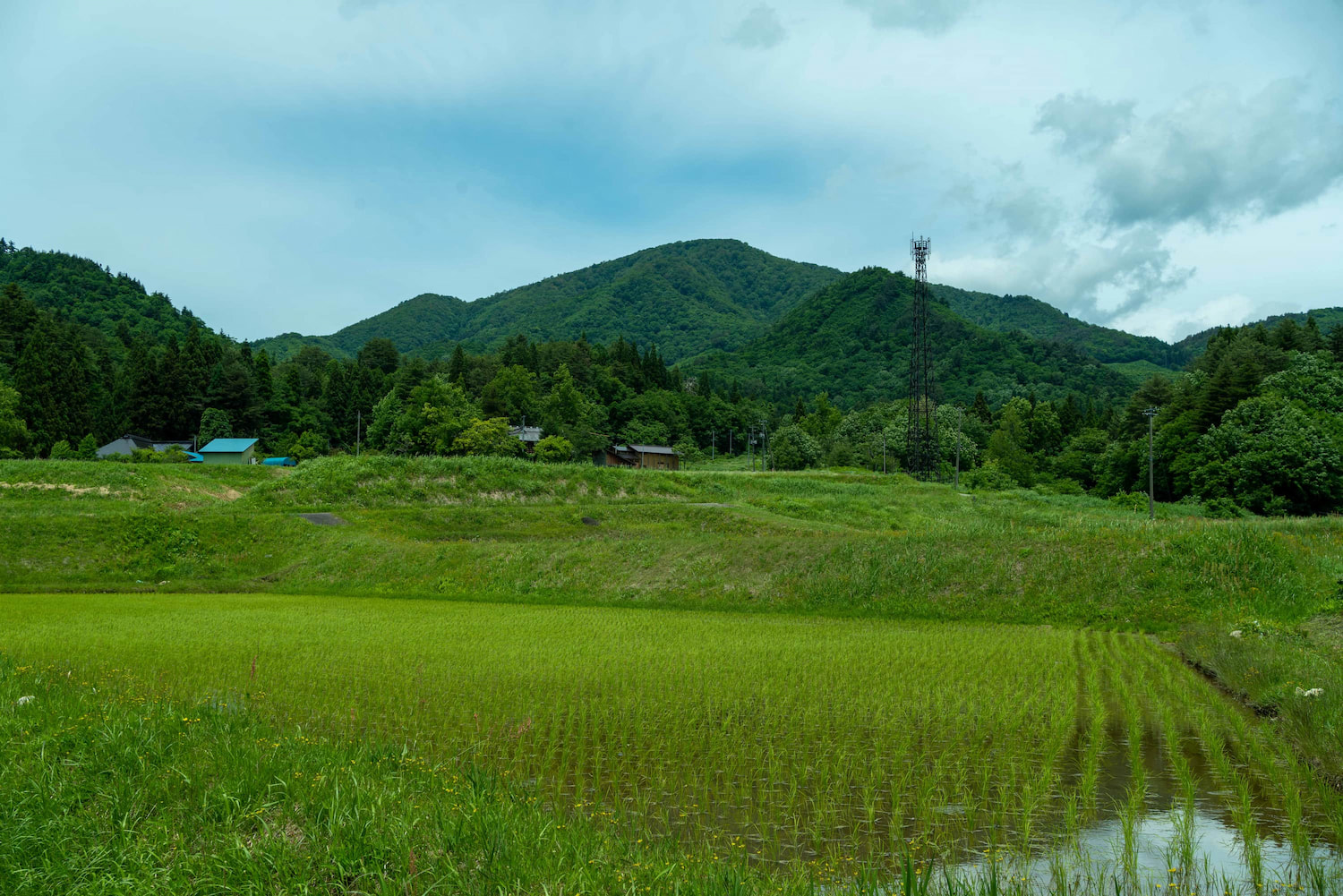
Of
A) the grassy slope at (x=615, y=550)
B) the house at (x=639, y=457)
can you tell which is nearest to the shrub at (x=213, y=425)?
the house at (x=639, y=457)

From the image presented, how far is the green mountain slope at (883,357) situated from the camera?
145 meters

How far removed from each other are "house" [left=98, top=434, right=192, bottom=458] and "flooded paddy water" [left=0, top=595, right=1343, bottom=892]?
7264 cm

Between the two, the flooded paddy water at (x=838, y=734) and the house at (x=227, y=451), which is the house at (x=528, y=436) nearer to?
the house at (x=227, y=451)

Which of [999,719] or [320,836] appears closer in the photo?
[320,836]

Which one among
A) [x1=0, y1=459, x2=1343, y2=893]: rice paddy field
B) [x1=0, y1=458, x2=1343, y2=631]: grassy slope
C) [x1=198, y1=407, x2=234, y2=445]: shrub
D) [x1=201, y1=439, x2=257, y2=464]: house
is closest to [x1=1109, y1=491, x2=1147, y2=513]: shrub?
[x1=0, y1=458, x2=1343, y2=631]: grassy slope

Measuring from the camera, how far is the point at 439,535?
32250mm

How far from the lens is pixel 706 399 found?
129750mm

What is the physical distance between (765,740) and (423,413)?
81.4m

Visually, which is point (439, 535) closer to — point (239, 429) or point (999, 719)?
point (999, 719)

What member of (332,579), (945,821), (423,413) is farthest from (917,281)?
(945,821)

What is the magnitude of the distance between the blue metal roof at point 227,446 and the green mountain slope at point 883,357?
95.7 metres

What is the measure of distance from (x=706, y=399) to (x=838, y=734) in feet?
401

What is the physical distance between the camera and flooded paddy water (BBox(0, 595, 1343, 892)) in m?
5.34

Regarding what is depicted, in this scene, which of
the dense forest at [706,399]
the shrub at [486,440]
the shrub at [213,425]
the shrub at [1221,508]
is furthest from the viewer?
the shrub at [213,425]
